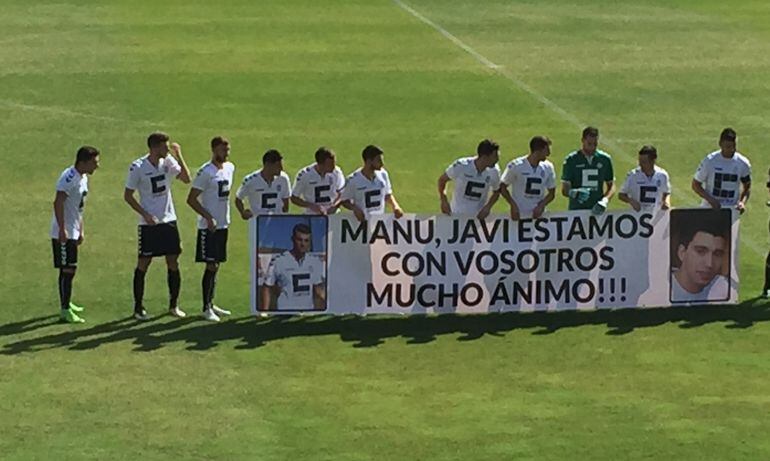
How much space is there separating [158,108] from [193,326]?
14.2m

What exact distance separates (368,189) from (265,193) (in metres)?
1.16

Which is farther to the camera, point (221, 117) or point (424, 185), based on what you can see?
point (221, 117)

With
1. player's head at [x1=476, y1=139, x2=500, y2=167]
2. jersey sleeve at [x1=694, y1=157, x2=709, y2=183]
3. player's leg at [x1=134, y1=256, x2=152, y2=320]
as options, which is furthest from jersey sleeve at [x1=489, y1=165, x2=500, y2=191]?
player's leg at [x1=134, y1=256, x2=152, y2=320]

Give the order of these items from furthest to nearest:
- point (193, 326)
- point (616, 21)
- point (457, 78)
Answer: point (616, 21)
point (457, 78)
point (193, 326)

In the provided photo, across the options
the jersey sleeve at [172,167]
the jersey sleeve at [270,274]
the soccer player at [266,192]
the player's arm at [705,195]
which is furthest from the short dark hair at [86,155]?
the player's arm at [705,195]

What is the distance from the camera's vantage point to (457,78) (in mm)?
34281

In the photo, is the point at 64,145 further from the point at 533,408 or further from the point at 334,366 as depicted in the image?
the point at 533,408

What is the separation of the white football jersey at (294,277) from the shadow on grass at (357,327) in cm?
27

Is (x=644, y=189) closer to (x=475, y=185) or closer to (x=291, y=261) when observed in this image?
(x=475, y=185)

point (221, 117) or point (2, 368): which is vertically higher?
point (221, 117)

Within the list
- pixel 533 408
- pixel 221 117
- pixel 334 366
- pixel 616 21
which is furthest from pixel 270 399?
pixel 616 21

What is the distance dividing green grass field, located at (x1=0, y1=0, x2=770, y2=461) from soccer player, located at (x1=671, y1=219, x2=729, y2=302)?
0.89ft

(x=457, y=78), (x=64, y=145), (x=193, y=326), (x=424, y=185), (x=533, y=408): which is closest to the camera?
(x=533, y=408)

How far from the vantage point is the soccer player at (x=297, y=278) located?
1750 centimetres
